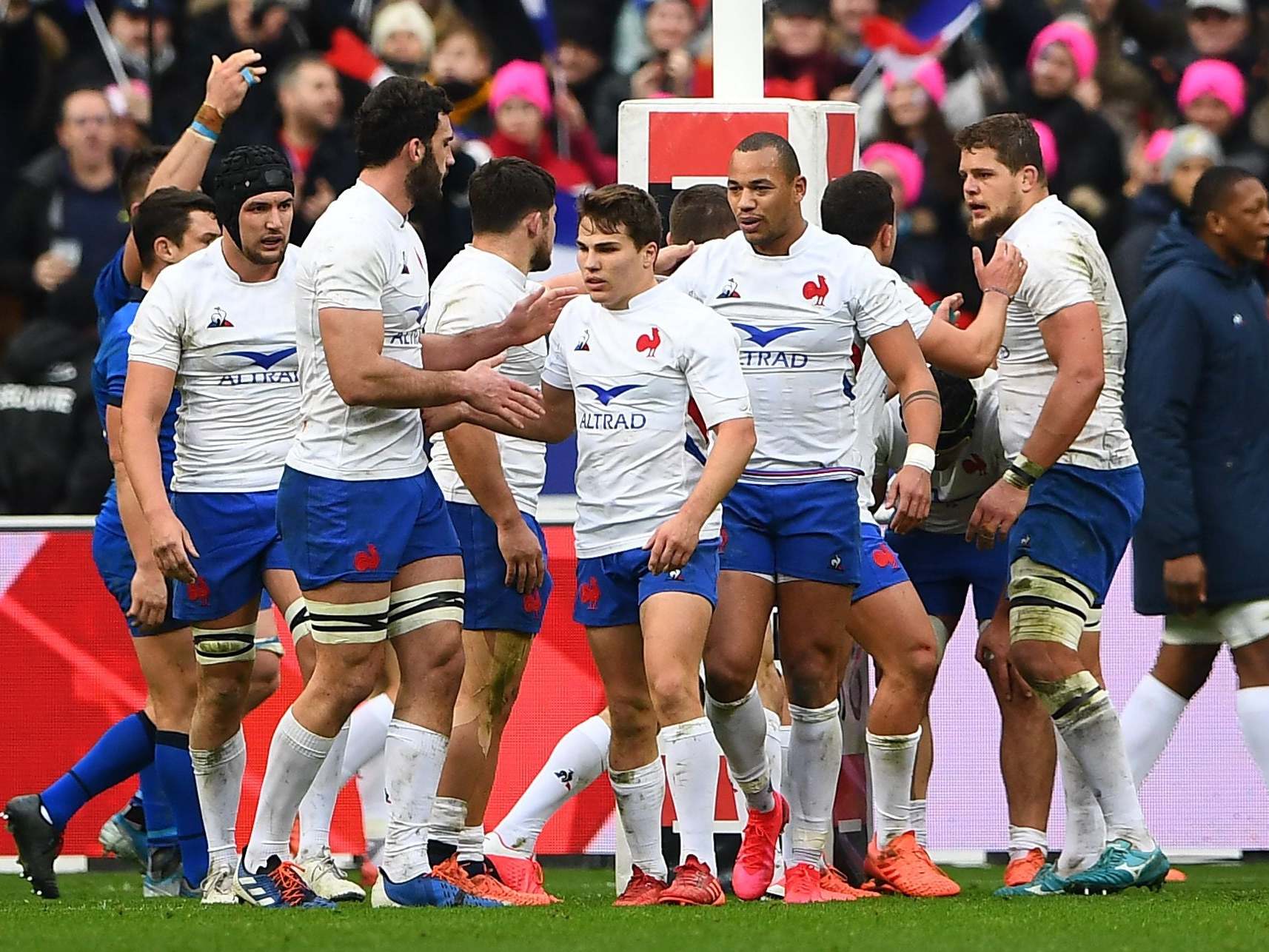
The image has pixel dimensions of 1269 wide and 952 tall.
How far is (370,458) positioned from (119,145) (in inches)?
274

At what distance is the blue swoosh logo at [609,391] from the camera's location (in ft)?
23.6

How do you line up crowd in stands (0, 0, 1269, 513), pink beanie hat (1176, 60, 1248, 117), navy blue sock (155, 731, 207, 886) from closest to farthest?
navy blue sock (155, 731, 207, 886)
crowd in stands (0, 0, 1269, 513)
pink beanie hat (1176, 60, 1248, 117)

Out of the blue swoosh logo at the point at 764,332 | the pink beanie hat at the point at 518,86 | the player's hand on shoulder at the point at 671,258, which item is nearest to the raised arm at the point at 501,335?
the blue swoosh logo at the point at 764,332

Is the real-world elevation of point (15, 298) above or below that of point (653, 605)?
above

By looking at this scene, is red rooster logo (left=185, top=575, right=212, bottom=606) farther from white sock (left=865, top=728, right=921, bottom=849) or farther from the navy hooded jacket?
the navy hooded jacket

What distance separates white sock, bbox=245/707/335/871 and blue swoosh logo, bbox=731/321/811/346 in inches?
72.2

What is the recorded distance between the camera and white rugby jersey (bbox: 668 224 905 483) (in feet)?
24.5

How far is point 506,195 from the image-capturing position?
25.4 ft

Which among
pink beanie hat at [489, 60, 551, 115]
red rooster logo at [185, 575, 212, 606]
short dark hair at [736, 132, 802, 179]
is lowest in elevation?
red rooster logo at [185, 575, 212, 606]

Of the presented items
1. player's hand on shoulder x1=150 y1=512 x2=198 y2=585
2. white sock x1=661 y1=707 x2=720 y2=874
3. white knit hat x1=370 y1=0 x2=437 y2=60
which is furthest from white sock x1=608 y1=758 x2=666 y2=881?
white knit hat x1=370 y1=0 x2=437 y2=60

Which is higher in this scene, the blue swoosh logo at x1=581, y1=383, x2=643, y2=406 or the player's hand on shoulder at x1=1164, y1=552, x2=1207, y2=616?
the blue swoosh logo at x1=581, y1=383, x2=643, y2=406

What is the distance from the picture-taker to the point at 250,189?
298 inches

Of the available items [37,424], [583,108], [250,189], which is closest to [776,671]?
[250,189]

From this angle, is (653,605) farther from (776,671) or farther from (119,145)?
(119,145)
